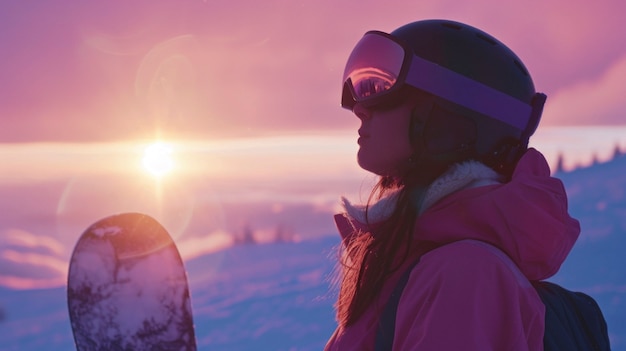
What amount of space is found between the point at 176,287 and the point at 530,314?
313cm

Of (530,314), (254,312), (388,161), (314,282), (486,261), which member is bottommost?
(530,314)

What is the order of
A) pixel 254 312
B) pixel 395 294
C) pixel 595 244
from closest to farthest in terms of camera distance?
pixel 395 294, pixel 254 312, pixel 595 244

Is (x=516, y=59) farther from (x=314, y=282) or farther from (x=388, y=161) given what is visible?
(x=314, y=282)

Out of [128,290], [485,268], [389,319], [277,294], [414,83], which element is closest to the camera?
[485,268]

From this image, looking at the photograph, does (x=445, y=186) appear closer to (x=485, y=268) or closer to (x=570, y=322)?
(x=485, y=268)

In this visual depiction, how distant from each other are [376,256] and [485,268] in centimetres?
38

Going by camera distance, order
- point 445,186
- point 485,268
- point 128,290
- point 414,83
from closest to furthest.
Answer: point 485,268 < point 445,186 < point 414,83 < point 128,290

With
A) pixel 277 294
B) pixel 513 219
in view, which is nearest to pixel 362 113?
pixel 513 219

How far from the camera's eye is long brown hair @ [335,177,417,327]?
4.97 ft

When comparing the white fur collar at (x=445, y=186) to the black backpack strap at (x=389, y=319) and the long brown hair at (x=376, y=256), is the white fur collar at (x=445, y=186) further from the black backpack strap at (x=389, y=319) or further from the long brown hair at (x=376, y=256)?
the black backpack strap at (x=389, y=319)

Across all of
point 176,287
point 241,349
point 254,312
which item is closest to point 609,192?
point 254,312

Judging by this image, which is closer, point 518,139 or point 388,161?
point 388,161

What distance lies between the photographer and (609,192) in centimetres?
1639

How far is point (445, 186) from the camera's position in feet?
4.91
